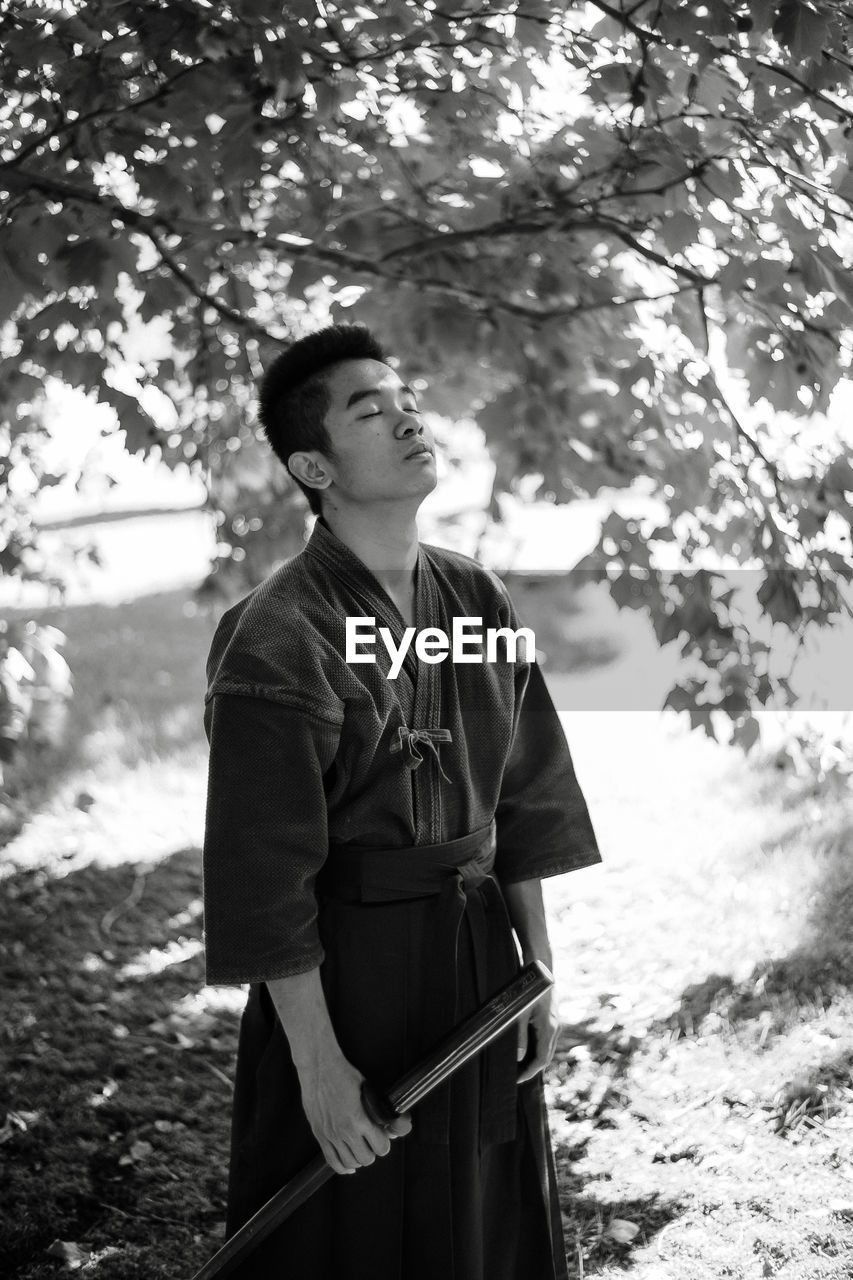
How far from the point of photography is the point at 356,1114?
1.75 metres

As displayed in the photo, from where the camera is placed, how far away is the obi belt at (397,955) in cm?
186

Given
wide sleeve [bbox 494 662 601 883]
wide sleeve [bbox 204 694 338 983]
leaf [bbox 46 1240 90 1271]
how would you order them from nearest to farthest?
wide sleeve [bbox 204 694 338 983]
wide sleeve [bbox 494 662 601 883]
leaf [bbox 46 1240 90 1271]

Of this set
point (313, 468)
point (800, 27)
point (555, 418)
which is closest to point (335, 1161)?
point (313, 468)

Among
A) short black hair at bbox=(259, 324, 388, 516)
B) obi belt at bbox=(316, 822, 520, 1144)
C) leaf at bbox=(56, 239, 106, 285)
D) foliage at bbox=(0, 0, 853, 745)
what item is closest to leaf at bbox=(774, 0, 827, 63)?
foliage at bbox=(0, 0, 853, 745)

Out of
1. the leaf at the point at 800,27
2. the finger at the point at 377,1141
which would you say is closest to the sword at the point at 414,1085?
the finger at the point at 377,1141

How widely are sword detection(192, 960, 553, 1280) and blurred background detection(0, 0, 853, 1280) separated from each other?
2.75ft

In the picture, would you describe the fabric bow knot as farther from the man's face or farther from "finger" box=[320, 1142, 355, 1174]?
"finger" box=[320, 1142, 355, 1174]

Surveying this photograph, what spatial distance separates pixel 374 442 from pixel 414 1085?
0.97 meters

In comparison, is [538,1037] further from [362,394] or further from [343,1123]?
[362,394]

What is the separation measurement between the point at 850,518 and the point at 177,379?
216 cm

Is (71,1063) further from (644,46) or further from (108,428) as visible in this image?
(644,46)

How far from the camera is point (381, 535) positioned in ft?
6.32

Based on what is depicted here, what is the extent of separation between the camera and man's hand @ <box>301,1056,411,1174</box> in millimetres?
1745

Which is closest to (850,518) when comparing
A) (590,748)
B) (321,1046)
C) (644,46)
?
(644,46)
